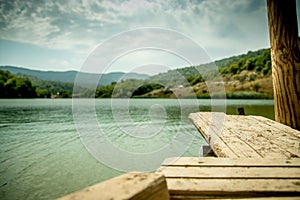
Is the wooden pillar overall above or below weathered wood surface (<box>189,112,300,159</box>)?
above

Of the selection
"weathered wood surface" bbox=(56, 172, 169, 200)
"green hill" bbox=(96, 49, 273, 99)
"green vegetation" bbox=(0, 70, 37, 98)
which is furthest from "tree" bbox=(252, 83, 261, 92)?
"weathered wood surface" bbox=(56, 172, 169, 200)

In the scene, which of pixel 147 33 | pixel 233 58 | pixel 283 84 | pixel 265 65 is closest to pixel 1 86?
pixel 147 33

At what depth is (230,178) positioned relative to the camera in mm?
1724

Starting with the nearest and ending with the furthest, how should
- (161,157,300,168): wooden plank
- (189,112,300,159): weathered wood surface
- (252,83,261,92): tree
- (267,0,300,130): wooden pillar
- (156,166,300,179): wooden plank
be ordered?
(156,166,300,179): wooden plank < (161,157,300,168): wooden plank < (189,112,300,159): weathered wood surface < (267,0,300,130): wooden pillar < (252,83,261,92): tree

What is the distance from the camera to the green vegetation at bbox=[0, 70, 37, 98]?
311ft

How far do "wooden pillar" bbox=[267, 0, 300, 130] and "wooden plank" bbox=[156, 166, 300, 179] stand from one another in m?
2.89

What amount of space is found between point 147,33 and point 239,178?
974cm

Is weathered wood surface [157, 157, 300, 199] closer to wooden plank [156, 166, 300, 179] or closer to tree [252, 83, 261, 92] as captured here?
wooden plank [156, 166, 300, 179]

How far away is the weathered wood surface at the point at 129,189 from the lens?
43.1 inches

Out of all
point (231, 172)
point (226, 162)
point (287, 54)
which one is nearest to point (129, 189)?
point (231, 172)

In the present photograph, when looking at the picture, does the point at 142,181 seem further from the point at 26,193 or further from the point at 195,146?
the point at 195,146

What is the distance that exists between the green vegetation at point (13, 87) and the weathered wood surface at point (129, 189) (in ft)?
362

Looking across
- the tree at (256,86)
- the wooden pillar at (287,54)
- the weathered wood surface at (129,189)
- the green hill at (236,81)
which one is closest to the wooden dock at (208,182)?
the weathered wood surface at (129,189)

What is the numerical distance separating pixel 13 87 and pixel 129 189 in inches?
4492
